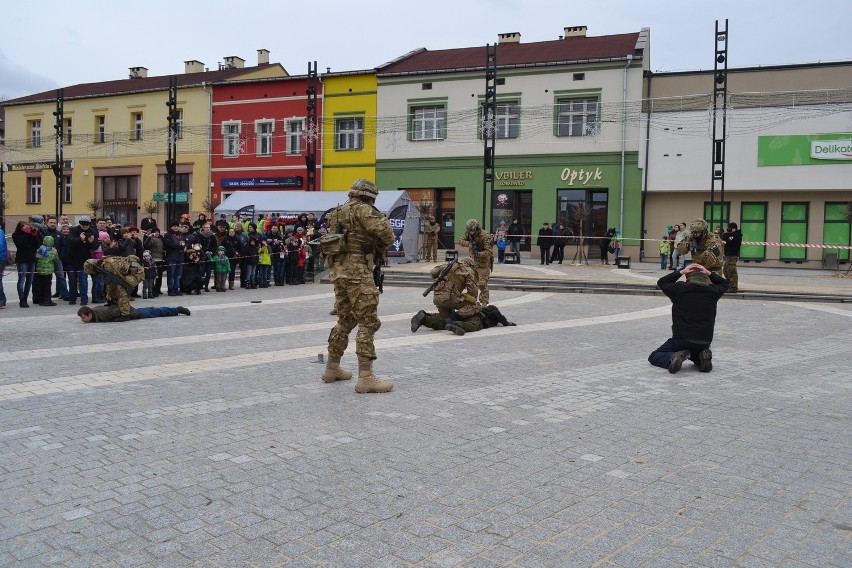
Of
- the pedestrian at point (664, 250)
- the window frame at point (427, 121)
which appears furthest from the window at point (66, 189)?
the pedestrian at point (664, 250)

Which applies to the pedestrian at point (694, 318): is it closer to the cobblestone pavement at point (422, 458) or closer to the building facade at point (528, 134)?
the cobblestone pavement at point (422, 458)

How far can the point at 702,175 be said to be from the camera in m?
31.6

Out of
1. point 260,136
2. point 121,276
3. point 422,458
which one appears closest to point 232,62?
point 260,136

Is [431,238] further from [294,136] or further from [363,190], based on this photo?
[363,190]

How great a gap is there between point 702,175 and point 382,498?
1180 inches

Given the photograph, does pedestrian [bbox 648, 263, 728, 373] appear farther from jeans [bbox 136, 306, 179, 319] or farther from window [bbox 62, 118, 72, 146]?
window [bbox 62, 118, 72, 146]

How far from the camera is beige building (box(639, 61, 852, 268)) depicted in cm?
3009

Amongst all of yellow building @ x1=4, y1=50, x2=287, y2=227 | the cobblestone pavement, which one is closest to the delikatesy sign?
the cobblestone pavement

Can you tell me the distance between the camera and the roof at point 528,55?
3347 cm

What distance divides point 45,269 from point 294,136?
2453 cm

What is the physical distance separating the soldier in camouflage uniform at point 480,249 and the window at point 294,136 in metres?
25.6

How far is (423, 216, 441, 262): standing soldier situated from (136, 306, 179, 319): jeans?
576 inches

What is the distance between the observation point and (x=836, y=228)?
101ft

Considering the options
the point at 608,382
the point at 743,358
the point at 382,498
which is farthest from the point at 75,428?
the point at 743,358
